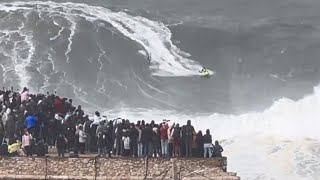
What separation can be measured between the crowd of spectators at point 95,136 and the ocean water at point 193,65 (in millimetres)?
6668

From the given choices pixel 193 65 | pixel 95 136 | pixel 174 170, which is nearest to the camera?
pixel 174 170

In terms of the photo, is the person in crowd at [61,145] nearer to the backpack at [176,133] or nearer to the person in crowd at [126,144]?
the person in crowd at [126,144]

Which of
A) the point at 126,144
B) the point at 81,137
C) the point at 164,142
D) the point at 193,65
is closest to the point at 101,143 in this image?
the point at 81,137

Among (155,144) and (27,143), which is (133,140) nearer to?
(155,144)

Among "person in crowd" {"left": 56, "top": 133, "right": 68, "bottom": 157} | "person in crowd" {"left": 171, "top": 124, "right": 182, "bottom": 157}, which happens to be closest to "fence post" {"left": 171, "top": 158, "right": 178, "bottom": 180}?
"person in crowd" {"left": 171, "top": 124, "right": 182, "bottom": 157}

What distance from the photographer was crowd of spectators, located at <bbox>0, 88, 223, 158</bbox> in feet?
78.4

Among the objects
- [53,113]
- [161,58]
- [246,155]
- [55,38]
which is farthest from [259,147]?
[55,38]

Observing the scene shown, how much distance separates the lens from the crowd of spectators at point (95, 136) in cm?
2391

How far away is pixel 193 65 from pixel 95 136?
27.2 m

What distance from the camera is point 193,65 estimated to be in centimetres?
5125

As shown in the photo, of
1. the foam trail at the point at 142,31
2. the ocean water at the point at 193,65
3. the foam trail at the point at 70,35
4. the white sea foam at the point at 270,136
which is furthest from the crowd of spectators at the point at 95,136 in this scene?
the foam trail at the point at 70,35

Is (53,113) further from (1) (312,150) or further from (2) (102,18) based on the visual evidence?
(2) (102,18)

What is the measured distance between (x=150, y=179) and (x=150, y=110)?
18205 millimetres

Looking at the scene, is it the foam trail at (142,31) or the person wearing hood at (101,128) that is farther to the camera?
the foam trail at (142,31)
